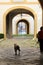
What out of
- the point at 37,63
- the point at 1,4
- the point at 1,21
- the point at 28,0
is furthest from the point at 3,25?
the point at 37,63

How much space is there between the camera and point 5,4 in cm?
2642

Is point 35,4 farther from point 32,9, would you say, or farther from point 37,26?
point 37,26

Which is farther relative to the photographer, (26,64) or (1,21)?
(1,21)

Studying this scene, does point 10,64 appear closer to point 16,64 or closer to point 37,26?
point 16,64

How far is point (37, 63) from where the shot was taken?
8.90 m

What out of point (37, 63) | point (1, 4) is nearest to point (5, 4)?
point (1, 4)

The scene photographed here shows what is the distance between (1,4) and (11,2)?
48.7 inches

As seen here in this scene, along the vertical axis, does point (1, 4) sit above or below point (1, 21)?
above

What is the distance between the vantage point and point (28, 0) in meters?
26.3

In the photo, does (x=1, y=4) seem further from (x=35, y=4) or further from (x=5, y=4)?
(x=35, y=4)

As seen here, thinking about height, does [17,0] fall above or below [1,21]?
above

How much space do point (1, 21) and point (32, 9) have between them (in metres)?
4.07

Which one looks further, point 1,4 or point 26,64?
point 1,4

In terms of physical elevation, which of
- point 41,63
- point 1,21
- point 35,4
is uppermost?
point 35,4
